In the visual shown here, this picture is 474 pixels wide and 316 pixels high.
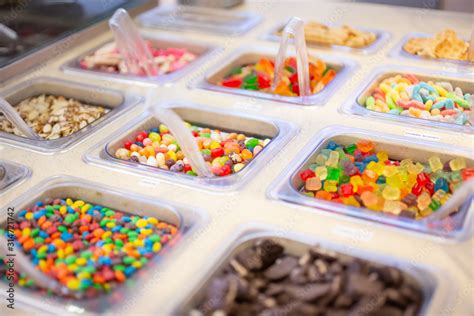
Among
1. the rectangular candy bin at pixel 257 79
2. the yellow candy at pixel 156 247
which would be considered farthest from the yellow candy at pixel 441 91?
the yellow candy at pixel 156 247

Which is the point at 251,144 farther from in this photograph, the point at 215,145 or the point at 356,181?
the point at 356,181

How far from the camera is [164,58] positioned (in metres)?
2.02

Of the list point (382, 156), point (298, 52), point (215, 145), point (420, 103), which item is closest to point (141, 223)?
point (215, 145)

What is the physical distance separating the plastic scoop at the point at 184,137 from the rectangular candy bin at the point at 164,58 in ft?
1.82

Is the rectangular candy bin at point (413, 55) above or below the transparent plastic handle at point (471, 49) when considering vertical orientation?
below

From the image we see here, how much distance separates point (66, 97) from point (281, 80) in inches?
26.9

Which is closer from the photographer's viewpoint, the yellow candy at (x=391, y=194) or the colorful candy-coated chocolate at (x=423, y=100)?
the yellow candy at (x=391, y=194)

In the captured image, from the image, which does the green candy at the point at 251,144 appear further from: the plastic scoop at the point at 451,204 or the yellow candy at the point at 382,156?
the plastic scoop at the point at 451,204

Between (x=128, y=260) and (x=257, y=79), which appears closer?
(x=128, y=260)

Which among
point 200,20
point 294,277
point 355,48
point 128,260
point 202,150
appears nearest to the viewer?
point 294,277

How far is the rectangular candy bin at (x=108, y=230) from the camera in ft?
3.37

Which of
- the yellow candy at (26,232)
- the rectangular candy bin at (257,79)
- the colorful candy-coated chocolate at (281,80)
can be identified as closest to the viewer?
the yellow candy at (26,232)

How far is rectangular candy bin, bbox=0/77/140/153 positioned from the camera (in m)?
1.53

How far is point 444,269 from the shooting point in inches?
41.6
